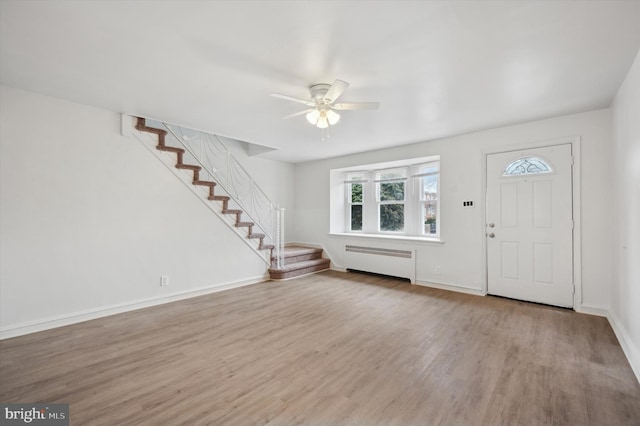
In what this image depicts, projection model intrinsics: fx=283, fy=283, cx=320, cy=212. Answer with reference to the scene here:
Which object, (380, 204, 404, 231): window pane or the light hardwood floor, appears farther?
(380, 204, 404, 231): window pane

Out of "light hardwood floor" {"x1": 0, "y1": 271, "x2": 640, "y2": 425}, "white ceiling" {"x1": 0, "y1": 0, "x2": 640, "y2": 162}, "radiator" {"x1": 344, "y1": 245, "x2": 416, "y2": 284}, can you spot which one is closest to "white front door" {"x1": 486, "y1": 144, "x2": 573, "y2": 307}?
"light hardwood floor" {"x1": 0, "y1": 271, "x2": 640, "y2": 425}

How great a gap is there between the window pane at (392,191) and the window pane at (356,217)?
656mm

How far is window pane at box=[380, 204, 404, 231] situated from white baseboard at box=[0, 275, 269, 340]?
348 cm

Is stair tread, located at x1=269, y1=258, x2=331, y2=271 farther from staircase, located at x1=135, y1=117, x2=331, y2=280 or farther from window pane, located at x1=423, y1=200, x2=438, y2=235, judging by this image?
window pane, located at x1=423, y1=200, x2=438, y2=235

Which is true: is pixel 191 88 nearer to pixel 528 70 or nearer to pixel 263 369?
pixel 263 369

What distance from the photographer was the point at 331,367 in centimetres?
242

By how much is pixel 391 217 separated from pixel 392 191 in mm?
563

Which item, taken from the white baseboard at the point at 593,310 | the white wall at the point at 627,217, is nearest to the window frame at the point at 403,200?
the white baseboard at the point at 593,310

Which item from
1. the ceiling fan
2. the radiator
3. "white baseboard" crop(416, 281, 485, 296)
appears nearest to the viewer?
the ceiling fan

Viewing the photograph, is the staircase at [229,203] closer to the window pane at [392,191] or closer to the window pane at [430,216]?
the window pane at [392,191]

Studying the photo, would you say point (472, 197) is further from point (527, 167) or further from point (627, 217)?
point (627, 217)

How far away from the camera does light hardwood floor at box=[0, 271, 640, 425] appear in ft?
6.13

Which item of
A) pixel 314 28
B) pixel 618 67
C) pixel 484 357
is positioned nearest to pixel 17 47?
pixel 314 28

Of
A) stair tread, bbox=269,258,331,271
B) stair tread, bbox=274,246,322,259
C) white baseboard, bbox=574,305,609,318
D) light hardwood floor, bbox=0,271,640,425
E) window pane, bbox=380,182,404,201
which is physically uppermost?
window pane, bbox=380,182,404,201
